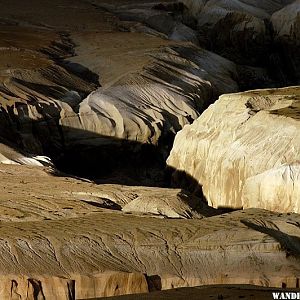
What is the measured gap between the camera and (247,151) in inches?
590

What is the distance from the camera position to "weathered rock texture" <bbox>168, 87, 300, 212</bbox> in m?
13.7

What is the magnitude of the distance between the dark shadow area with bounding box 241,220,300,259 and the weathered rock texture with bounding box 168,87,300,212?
212cm

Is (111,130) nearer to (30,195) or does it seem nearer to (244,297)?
(30,195)

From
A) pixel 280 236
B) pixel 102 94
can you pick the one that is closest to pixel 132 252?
pixel 280 236

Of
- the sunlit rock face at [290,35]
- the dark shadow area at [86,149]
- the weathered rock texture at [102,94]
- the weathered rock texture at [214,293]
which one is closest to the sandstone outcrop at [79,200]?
the weathered rock texture at [214,293]

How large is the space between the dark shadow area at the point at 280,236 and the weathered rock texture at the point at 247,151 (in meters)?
2.12

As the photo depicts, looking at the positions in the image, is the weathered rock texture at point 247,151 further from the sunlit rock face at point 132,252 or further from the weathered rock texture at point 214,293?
the weathered rock texture at point 214,293

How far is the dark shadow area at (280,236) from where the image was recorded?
32.3ft

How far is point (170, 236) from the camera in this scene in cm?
1038

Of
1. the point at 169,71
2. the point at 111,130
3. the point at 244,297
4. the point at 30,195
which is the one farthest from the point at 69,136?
the point at 244,297

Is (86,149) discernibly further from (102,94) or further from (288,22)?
(288,22)

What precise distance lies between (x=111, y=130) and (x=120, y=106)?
2.20 feet

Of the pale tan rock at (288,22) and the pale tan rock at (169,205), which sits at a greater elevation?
the pale tan rock at (288,22)

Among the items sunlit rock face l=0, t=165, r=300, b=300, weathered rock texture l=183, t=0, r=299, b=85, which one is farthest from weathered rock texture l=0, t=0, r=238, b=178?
sunlit rock face l=0, t=165, r=300, b=300
